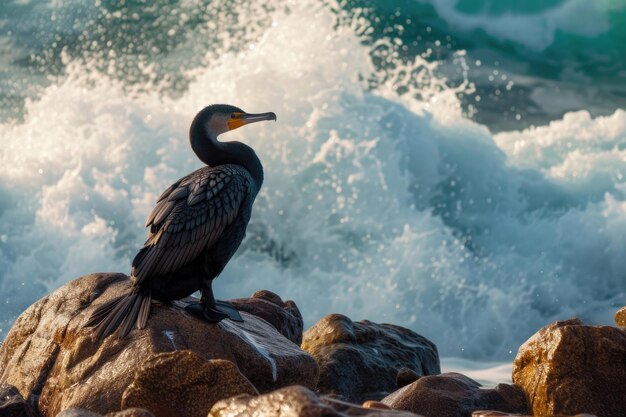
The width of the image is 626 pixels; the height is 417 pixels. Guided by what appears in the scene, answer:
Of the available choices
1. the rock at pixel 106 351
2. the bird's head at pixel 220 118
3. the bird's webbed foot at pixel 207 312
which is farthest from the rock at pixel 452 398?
the bird's head at pixel 220 118

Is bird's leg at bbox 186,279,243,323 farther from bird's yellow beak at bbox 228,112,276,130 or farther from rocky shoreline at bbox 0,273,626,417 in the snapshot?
bird's yellow beak at bbox 228,112,276,130

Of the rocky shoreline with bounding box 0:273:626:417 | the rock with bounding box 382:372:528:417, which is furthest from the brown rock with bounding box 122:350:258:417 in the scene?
the rock with bounding box 382:372:528:417

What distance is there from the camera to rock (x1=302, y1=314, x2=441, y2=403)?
20.4ft

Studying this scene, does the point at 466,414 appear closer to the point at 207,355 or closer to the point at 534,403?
the point at 534,403

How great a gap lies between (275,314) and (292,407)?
11.6 feet

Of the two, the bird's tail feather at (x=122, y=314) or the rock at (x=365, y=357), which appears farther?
the rock at (x=365, y=357)

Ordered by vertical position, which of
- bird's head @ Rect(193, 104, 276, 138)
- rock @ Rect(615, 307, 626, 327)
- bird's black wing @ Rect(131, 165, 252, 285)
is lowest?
bird's black wing @ Rect(131, 165, 252, 285)

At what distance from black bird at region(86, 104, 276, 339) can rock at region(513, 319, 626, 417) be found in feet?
5.81

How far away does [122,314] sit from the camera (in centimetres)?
493

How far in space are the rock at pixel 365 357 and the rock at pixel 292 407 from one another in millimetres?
2967

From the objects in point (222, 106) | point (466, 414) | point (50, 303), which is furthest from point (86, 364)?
point (466, 414)

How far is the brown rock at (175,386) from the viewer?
4.12 metres

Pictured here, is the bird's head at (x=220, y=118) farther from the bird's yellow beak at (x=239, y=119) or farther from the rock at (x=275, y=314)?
the rock at (x=275, y=314)

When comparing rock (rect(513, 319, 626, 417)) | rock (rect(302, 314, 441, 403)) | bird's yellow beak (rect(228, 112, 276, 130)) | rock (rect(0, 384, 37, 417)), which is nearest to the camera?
rock (rect(0, 384, 37, 417))
